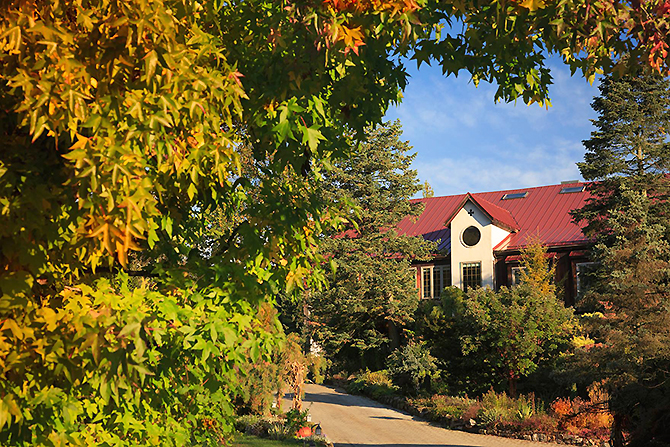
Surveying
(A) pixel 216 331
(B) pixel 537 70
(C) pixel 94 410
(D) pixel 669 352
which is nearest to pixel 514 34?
(B) pixel 537 70

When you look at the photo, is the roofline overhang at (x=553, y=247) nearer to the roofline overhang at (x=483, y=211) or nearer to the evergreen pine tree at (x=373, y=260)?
the roofline overhang at (x=483, y=211)

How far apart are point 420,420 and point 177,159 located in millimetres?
20257

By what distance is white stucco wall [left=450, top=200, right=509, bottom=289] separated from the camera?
112ft

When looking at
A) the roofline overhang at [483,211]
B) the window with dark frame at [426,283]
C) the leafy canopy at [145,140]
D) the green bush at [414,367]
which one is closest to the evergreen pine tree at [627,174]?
the green bush at [414,367]

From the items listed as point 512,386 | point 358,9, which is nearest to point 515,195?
point 512,386

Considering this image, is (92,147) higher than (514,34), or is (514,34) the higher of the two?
(514,34)

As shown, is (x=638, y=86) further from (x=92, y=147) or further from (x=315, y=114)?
(x=92, y=147)

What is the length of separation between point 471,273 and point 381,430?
650 inches

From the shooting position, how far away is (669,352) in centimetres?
1188

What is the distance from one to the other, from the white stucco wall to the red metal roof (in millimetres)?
403

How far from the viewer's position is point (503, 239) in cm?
3497

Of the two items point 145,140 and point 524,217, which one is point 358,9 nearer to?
point 145,140

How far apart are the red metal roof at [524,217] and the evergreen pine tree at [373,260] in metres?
2.33

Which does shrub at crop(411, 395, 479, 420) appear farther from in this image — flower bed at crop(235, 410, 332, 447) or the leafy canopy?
the leafy canopy
